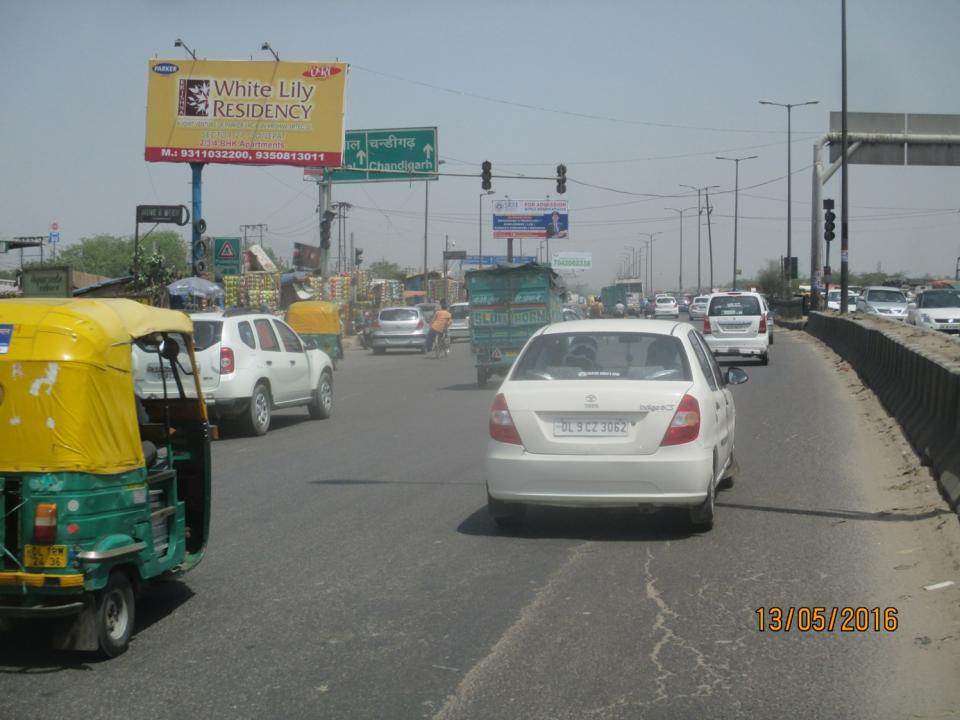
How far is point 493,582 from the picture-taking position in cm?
707

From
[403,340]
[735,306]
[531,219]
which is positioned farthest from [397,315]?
[531,219]

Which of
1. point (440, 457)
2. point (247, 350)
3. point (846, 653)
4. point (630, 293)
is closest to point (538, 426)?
point (846, 653)

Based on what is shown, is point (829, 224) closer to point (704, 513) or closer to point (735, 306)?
point (735, 306)

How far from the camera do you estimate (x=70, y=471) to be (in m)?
5.32

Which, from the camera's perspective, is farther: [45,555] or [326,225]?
[326,225]

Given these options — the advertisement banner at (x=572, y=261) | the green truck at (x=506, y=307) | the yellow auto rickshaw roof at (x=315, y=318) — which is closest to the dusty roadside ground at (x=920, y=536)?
the green truck at (x=506, y=307)

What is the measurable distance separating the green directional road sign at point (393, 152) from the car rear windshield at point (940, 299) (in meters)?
17.0

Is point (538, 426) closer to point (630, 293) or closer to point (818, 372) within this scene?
point (818, 372)

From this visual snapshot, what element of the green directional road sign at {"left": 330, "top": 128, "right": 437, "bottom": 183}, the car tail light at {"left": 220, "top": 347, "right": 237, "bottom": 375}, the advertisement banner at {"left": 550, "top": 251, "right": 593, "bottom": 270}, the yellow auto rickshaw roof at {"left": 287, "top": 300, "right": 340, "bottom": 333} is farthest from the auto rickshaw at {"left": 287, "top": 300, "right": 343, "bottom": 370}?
the advertisement banner at {"left": 550, "top": 251, "right": 593, "bottom": 270}

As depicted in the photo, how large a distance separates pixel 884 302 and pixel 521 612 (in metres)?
41.4

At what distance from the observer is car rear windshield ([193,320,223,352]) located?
15.5 meters

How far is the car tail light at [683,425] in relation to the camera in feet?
26.6

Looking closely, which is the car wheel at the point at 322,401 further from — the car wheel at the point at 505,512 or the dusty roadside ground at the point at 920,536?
the car wheel at the point at 505,512

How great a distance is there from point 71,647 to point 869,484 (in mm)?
7753
